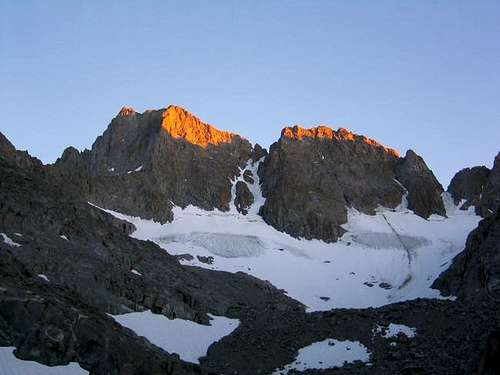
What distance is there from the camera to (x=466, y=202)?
423ft

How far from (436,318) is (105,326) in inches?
927

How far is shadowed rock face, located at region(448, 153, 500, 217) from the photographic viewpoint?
122438 mm

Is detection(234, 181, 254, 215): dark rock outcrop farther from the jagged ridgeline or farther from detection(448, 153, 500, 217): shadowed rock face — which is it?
detection(448, 153, 500, 217): shadowed rock face

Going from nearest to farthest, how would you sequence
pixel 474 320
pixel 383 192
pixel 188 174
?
1. pixel 474 320
2. pixel 188 174
3. pixel 383 192

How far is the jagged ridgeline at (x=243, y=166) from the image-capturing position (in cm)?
11106

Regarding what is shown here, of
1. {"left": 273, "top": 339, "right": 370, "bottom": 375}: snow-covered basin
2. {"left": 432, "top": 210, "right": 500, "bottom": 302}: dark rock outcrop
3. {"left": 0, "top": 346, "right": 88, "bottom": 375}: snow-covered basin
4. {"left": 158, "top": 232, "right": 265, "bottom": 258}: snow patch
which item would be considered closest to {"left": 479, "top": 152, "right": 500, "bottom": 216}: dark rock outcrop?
{"left": 432, "top": 210, "right": 500, "bottom": 302}: dark rock outcrop

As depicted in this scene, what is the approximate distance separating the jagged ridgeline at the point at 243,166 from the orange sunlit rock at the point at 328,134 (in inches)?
9.1

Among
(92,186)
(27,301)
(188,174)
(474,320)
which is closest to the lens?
(27,301)

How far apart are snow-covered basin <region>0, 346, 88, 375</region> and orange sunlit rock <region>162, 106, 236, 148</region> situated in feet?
333

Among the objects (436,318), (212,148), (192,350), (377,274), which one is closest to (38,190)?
(192,350)

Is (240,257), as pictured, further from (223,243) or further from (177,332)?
(177,332)

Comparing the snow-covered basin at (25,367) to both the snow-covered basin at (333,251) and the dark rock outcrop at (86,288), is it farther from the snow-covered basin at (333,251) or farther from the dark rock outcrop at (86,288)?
the snow-covered basin at (333,251)

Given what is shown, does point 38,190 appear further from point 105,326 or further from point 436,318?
point 436,318

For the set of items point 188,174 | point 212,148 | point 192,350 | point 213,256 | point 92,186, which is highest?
point 212,148
